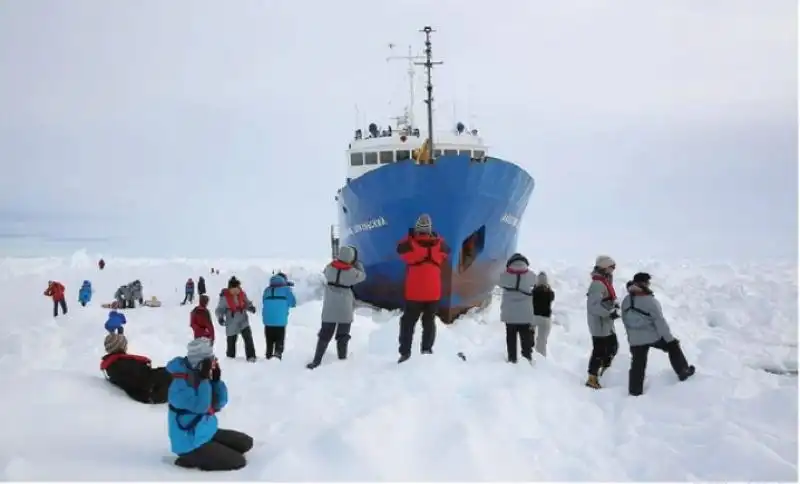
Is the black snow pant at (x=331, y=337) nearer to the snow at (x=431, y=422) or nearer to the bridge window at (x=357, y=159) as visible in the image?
the snow at (x=431, y=422)

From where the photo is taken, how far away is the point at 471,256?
14.9 metres

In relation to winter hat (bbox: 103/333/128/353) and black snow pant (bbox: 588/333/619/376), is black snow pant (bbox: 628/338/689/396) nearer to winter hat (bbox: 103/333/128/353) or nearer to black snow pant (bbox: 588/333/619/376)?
black snow pant (bbox: 588/333/619/376)

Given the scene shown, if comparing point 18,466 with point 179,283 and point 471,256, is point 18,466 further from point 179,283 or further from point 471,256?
point 179,283

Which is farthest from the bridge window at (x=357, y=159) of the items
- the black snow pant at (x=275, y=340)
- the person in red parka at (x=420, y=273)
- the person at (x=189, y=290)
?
the person in red parka at (x=420, y=273)

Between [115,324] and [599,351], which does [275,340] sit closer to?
[115,324]

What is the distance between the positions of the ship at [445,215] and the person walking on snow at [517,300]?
701cm

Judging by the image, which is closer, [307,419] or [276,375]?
[307,419]

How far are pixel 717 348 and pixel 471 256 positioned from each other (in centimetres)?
731

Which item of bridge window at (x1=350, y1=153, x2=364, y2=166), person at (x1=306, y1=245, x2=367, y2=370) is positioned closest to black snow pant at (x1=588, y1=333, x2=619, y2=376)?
person at (x1=306, y1=245, x2=367, y2=370)

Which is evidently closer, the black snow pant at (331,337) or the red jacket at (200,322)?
the black snow pant at (331,337)

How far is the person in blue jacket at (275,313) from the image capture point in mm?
8047

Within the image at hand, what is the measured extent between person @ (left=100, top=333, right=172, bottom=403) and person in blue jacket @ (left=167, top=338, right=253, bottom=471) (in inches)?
73.9

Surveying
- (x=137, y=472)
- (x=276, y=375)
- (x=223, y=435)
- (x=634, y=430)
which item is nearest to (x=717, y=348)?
(x=634, y=430)

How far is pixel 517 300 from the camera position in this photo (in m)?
6.98
